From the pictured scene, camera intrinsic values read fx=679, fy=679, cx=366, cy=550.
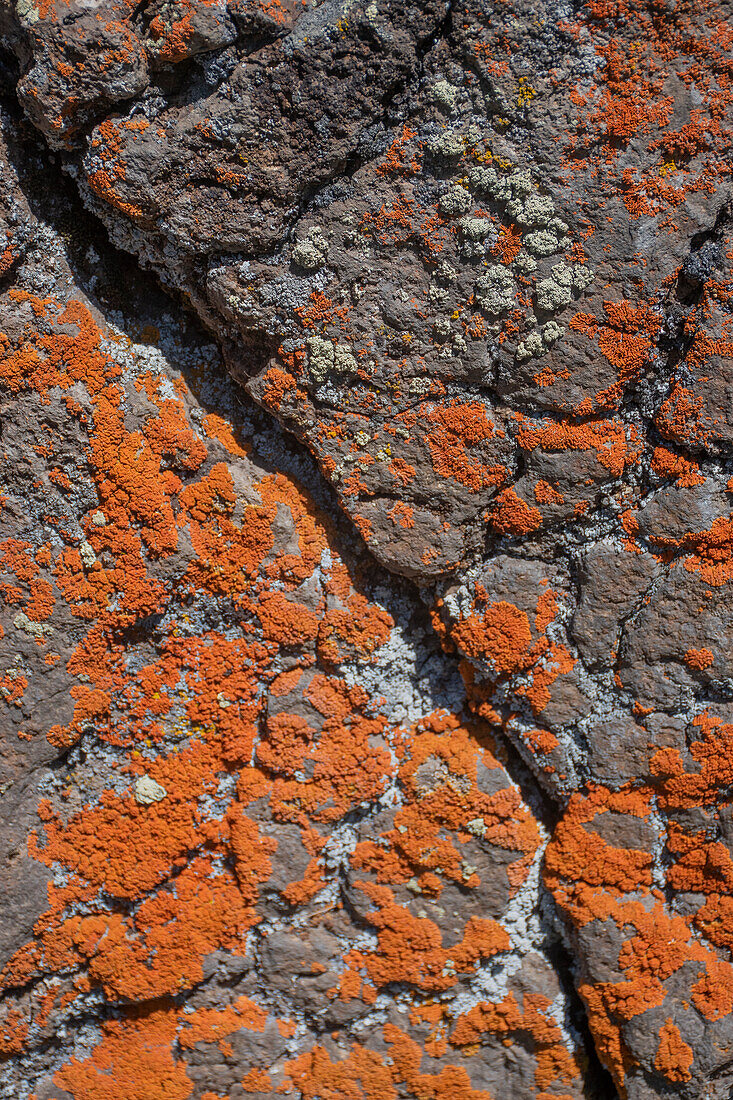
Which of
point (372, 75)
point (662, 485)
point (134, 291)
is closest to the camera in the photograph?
point (372, 75)

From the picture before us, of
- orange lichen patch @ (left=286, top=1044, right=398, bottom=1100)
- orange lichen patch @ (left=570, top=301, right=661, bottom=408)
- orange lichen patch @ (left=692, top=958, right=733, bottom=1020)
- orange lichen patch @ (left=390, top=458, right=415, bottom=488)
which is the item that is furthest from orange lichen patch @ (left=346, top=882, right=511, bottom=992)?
orange lichen patch @ (left=570, top=301, right=661, bottom=408)

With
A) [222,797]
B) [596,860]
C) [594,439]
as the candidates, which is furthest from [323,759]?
[594,439]

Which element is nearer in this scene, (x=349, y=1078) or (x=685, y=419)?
(x=685, y=419)

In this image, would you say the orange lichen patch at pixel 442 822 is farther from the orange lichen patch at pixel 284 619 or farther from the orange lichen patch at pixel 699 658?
the orange lichen patch at pixel 699 658

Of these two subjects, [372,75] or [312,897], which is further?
[312,897]

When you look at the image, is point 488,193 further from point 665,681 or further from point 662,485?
point 665,681

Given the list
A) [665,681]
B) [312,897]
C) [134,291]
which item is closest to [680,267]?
[665,681]

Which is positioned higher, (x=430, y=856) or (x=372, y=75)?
(x=372, y=75)

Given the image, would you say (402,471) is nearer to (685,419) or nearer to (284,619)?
(284,619)
